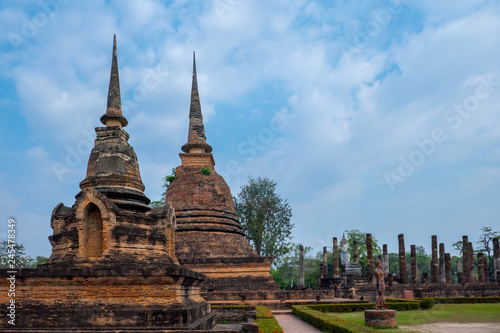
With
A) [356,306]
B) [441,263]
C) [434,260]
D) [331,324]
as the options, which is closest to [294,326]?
[331,324]

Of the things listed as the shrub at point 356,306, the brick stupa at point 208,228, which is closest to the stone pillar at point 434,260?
the shrub at point 356,306

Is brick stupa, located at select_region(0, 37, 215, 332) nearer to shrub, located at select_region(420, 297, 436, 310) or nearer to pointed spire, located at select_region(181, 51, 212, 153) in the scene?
shrub, located at select_region(420, 297, 436, 310)

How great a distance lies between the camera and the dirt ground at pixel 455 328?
35.8 feet

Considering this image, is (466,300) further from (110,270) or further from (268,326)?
(110,270)

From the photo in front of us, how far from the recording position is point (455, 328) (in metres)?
11.5

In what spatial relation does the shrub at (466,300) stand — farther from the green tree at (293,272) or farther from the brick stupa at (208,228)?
the green tree at (293,272)

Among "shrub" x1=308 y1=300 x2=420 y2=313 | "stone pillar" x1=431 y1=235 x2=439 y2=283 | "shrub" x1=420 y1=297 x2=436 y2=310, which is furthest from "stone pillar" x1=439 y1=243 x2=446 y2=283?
"shrub" x1=308 y1=300 x2=420 y2=313

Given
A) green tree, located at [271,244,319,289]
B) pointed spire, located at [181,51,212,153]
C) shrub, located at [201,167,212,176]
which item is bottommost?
green tree, located at [271,244,319,289]

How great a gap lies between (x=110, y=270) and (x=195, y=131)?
59.8 ft

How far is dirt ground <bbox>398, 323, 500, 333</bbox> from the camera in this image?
1091 cm

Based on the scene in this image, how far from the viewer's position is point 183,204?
2350cm

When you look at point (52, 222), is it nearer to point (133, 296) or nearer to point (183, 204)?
point (133, 296)

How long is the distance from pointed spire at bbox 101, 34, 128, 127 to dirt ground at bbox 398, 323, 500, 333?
32.6 feet

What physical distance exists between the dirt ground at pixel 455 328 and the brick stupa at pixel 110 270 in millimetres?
5587
